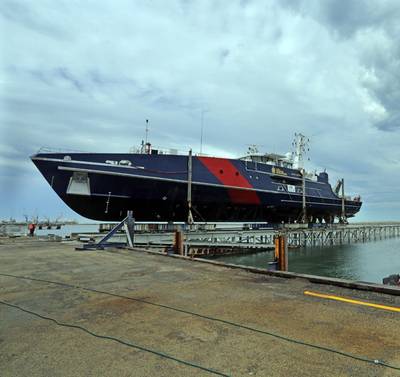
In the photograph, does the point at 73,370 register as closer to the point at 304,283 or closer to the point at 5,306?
the point at 5,306

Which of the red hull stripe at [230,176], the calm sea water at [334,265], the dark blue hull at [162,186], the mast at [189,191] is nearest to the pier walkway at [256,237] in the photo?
the calm sea water at [334,265]

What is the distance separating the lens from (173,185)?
85.5 feet

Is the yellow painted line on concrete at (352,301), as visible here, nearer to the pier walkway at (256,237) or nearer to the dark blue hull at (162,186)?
the pier walkway at (256,237)

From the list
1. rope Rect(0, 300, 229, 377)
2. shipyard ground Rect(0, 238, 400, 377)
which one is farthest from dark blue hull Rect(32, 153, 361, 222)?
rope Rect(0, 300, 229, 377)

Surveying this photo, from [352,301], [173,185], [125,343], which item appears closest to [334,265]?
[173,185]

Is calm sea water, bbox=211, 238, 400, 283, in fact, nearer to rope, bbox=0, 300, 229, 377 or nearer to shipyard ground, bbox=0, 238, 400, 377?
shipyard ground, bbox=0, 238, 400, 377

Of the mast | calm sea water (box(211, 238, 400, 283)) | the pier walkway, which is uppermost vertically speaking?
the mast

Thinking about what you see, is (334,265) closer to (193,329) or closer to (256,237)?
(256,237)

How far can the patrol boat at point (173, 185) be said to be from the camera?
76.4ft

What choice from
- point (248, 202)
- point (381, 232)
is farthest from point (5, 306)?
point (381, 232)

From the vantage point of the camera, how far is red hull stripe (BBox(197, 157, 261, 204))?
28.4 meters

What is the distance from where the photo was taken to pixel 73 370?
10.2 ft

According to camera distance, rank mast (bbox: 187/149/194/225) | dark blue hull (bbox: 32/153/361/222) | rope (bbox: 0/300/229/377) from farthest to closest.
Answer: mast (bbox: 187/149/194/225) < dark blue hull (bbox: 32/153/361/222) < rope (bbox: 0/300/229/377)

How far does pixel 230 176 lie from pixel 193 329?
83.5ft
